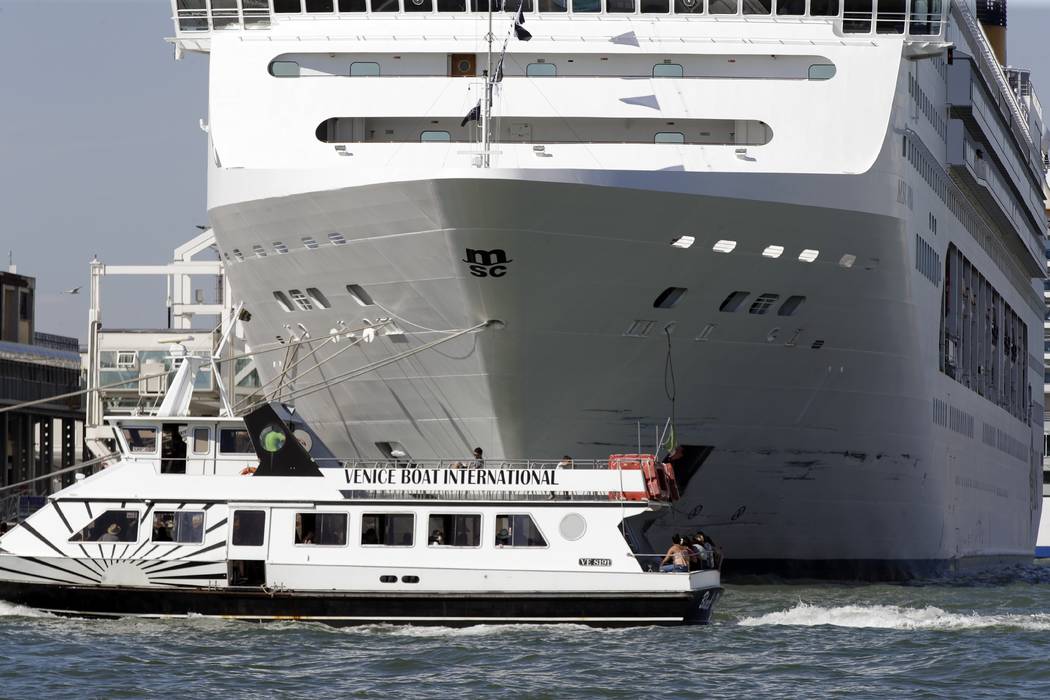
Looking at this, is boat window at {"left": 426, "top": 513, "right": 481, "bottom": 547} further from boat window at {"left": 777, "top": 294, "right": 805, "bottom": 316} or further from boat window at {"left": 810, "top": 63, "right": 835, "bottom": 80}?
boat window at {"left": 810, "top": 63, "right": 835, "bottom": 80}

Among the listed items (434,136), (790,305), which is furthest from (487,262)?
(790,305)

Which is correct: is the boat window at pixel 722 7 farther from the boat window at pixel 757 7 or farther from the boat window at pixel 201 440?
the boat window at pixel 201 440

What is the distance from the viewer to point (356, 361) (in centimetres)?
3225

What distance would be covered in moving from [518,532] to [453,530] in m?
0.89

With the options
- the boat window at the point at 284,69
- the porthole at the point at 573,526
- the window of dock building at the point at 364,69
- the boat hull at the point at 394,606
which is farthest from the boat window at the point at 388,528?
the boat window at the point at 284,69

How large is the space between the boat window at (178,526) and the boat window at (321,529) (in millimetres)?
1369

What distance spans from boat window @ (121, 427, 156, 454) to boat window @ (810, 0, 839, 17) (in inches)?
551

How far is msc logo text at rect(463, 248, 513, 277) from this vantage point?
2908 centimetres

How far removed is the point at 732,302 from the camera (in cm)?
3114

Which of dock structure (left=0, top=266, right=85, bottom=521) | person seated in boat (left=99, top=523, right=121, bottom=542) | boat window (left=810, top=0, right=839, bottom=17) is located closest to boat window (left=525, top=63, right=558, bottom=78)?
boat window (left=810, top=0, right=839, bottom=17)

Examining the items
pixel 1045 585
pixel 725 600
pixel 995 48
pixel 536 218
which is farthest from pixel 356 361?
pixel 995 48

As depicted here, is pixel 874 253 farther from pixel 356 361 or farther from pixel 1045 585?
pixel 1045 585

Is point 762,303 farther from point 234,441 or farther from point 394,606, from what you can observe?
point 234,441

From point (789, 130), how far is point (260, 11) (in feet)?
31.5
